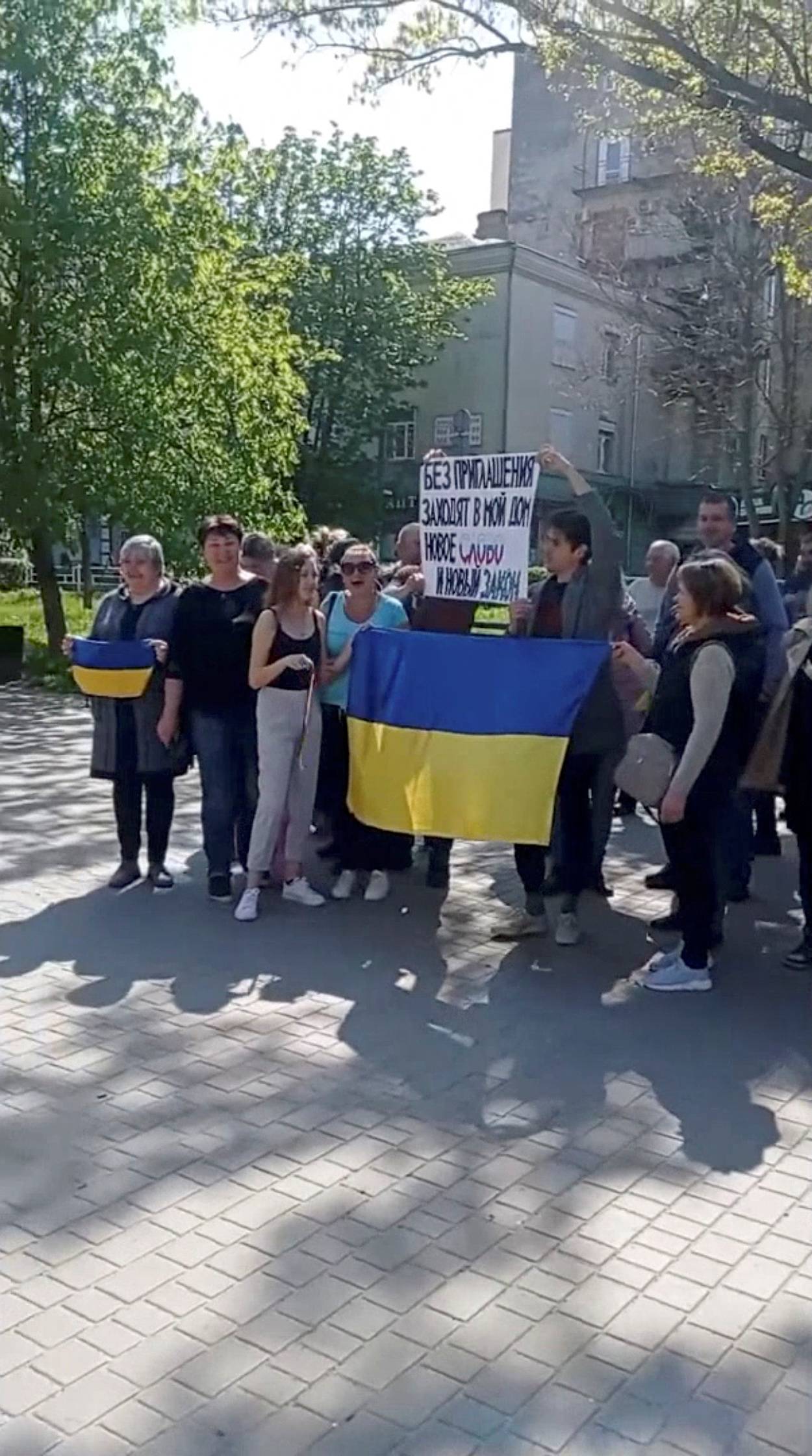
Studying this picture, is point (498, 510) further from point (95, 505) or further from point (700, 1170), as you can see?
point (95, 505)

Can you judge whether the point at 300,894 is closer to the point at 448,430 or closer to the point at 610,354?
the point at 610,354

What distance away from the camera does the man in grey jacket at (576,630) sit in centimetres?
654

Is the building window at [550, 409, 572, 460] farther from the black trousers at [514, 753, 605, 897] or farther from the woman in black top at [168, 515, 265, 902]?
the black trousers at [514, 753, 605, 897]

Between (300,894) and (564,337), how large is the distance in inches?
1626

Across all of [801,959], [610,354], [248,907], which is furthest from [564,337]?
[801,959]

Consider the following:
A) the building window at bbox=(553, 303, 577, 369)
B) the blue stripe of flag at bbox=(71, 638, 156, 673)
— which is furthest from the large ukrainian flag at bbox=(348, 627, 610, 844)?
the building window at bbox=(553, 303, 577, 369)

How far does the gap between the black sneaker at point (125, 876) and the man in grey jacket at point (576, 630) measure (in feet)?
7.49

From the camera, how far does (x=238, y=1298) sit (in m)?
3.58

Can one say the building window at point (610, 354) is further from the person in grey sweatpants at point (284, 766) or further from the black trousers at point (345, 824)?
the person in grey sweatpants at point (284, 766)

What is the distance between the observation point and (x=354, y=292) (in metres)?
40.8

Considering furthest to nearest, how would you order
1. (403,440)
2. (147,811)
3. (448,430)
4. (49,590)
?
(403,440), (448,430), (49,590), (147,811)

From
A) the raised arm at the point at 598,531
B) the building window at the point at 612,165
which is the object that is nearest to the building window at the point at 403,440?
the building window at the point at 612,165

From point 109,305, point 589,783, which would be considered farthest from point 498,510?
point 109,305

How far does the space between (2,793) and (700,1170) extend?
7710 mm
